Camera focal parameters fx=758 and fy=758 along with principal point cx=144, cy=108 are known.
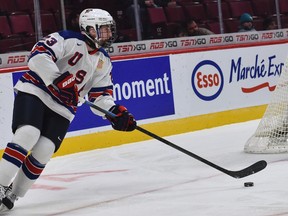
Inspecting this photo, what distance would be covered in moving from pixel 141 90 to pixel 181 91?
0.49 metres

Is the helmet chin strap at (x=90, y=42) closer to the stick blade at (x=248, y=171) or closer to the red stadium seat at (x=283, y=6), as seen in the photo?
the stick blade at (x=248, y=171)

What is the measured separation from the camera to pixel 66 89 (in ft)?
12.4

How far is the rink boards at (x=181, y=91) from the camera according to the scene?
6105mm

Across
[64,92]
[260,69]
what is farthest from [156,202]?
[260,69]

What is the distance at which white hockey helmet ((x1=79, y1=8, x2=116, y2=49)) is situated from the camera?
13.0ft

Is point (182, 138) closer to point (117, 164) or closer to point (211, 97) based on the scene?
point (211, 97)

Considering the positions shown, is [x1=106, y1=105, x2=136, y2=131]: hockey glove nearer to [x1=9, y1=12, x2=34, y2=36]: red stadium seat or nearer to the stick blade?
the stick blade

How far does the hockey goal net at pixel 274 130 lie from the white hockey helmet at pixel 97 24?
6.15ft

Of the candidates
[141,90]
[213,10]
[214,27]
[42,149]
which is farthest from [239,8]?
[42,149]

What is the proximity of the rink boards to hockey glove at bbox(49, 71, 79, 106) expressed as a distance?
177 centimetres

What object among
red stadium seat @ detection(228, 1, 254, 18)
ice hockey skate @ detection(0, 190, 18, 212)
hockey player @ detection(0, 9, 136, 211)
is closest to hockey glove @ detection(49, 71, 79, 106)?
hockey player @ detection(0, 9, 136, 211)

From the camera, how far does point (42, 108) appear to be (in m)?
3.84

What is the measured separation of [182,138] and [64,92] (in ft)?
9.48

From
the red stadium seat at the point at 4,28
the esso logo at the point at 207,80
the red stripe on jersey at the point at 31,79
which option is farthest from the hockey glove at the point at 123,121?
the esso logo at the point at 207,80
